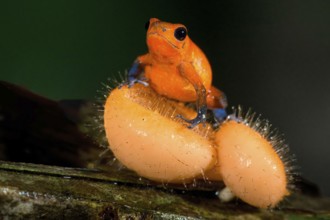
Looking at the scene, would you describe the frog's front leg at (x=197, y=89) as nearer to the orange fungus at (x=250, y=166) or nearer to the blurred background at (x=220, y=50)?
the orange fungus at (x=250, y=166)

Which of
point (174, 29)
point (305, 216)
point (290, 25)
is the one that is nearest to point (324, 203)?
point (305, 216)

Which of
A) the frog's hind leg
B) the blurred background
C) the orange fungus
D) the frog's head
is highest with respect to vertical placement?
the blurred background

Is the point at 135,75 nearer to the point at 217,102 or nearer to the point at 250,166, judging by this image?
the point at 217,102

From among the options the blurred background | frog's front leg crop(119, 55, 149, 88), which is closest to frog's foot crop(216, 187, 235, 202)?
frog's front leg crop(119, 55, 149, 88)

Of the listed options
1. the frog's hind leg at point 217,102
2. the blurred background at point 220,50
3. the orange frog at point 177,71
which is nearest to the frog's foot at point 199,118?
the orange frog at point 177,71

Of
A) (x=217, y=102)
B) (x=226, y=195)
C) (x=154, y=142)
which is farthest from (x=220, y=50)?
(x=154, y=142)

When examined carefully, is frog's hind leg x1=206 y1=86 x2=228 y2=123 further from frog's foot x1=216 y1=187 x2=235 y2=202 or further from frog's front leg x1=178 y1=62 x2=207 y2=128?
frog's foot x1=216 y1=187 x2=235 y2=202
